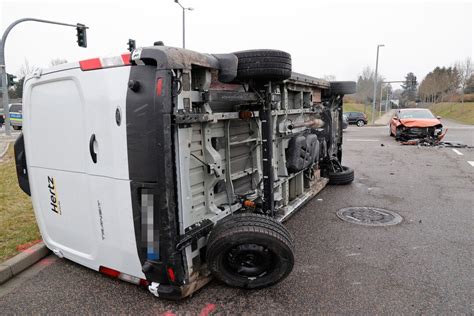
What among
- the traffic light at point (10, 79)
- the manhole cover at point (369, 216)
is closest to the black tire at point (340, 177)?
the manhole cover at point (369, 216)

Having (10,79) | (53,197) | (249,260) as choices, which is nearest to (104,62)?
(53,197)

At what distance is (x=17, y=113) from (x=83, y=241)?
2538cm

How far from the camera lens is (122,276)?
289 centimetres

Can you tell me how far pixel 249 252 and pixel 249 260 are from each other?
0.16m

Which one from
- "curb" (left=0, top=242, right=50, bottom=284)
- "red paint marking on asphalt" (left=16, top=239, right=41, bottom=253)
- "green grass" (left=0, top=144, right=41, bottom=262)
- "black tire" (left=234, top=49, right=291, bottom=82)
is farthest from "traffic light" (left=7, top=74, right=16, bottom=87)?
"black tire" (left=234, top=49, right=291, bottom=82)

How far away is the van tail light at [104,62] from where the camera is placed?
2.42m

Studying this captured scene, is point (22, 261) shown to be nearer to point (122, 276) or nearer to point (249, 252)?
point (122, 276)

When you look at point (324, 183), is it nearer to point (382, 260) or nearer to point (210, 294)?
point (382, 260)

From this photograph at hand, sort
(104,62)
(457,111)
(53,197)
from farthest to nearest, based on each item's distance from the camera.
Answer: (457,111) → (53,197) → (104,62)

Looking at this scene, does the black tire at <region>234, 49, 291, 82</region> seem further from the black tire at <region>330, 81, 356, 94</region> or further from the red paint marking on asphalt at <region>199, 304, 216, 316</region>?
the black tire at <region>330, 81, 356, 94</region>

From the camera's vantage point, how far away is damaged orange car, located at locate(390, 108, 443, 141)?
14.0m

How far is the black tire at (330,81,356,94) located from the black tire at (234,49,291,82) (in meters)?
3.86

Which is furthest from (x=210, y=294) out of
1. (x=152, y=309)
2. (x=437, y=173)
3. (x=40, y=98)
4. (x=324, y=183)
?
(x=437, y=173)

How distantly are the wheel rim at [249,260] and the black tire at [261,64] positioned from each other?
1588 millimetres
